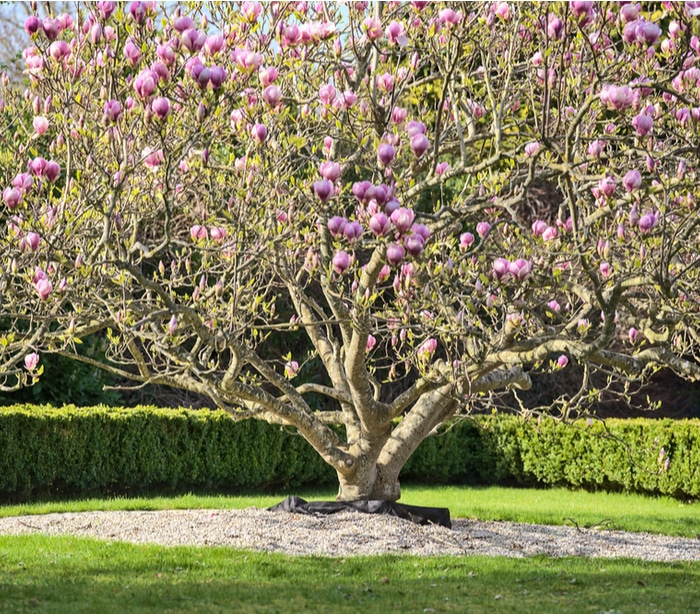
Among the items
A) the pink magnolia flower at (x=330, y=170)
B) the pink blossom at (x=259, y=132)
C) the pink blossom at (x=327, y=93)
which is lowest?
the pink magnolia flower at (x=330, y=170)

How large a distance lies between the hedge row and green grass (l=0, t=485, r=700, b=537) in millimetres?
347

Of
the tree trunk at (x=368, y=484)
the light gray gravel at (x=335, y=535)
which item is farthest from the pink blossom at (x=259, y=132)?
the tree trunk at (x=368, y=484)

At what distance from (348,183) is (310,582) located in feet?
7.85

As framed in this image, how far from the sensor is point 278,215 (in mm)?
5820

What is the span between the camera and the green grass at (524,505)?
9.09 metres

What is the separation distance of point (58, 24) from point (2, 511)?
5.84 meters

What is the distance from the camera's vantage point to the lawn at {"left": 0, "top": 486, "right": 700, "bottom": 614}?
509cm

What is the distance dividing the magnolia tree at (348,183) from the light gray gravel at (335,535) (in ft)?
1.97

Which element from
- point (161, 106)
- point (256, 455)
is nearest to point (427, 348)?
point (161, 106)

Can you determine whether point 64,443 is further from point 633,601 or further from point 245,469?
point 633,601

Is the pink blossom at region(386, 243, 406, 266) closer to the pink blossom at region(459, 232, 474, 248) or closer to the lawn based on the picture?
the pink blossom at region(459, 232, 474, 248)

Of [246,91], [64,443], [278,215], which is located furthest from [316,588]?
[64,443]

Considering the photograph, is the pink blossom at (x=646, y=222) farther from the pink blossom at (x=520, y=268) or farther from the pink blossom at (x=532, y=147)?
the pink blossom at (x=532, y=147)

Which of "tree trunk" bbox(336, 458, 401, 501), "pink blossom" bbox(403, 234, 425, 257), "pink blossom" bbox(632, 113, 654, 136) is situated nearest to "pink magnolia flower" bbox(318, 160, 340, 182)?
"pink blossom" bbox(403, 234, 425, 257)
